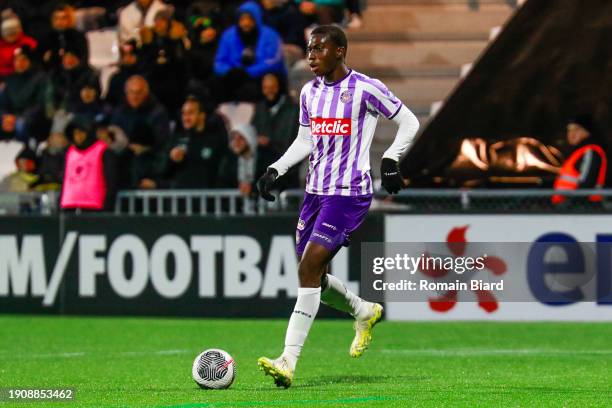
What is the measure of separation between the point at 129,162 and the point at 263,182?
24.6 feet

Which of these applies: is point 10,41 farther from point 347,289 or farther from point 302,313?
point 302,313

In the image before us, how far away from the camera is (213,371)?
934 cm

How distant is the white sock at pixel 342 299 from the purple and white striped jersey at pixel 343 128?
31.0 inches

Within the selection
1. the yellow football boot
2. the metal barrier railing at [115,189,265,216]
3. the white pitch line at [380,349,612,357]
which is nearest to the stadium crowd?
the metal barrier railing at [115,189,265,216]

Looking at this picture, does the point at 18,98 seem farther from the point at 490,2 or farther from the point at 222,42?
the point at 490,2

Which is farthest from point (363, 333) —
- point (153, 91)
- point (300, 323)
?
point (153, 91)

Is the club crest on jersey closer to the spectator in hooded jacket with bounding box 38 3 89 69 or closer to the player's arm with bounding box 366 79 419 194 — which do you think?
the player's arm with bounding box 366 79 419 194

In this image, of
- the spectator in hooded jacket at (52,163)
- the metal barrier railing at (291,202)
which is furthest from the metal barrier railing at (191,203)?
the spectator in hooded jacket at (52,163)

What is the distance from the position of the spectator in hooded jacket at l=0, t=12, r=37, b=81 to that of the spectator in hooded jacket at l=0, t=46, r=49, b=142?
353 millimetres

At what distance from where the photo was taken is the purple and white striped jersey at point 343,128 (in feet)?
32.4

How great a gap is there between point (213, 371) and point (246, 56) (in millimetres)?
9037

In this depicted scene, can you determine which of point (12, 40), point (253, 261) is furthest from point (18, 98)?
point (253, 261)

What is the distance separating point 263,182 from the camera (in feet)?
32.3

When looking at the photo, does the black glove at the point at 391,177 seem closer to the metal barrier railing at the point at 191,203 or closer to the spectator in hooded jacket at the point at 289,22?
the metal barrier railing at the point at 191,203
